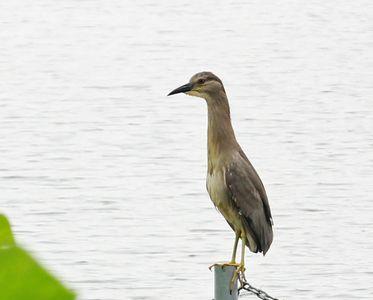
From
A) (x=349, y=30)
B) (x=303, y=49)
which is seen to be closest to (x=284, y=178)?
(x=303, y=49)

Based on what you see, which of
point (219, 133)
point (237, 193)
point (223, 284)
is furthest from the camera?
point (219, 133)

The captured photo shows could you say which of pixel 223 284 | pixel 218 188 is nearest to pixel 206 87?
pixel 218 188

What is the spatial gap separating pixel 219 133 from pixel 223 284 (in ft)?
5.78

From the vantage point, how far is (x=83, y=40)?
24.5 metres

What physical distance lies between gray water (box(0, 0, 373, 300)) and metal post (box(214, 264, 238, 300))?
508mm

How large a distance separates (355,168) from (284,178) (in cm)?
76

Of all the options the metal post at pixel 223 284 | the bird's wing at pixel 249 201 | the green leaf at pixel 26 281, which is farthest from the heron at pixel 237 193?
the green leaf at pixel 26 281

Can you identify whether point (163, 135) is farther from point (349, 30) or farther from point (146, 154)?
point (349, 30)

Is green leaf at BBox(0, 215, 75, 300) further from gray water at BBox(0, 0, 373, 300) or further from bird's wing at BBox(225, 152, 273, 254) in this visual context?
bird's wing at BBox(225, 152, 273, 254)

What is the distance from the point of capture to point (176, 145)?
14953mm

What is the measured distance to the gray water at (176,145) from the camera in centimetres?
1038

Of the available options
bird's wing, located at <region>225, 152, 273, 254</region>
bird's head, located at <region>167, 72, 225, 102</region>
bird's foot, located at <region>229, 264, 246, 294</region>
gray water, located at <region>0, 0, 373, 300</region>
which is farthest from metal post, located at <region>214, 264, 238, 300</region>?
bird's head, located at <region>167, 72, 225, 102</region>

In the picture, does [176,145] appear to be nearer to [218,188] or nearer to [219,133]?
[219,133]

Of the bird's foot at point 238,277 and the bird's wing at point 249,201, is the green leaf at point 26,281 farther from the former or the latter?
the bird's wing at point 249,201
